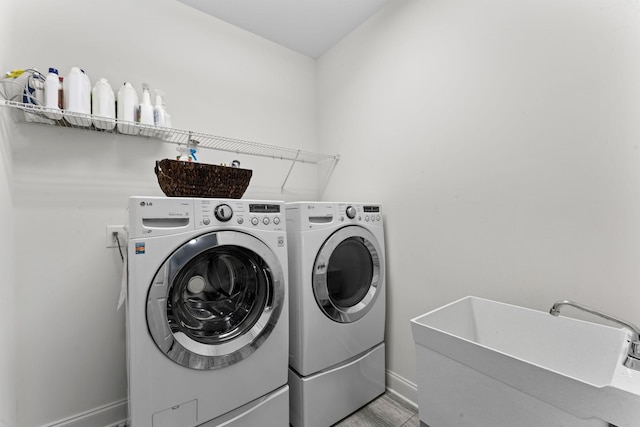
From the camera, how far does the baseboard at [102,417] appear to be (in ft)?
4.43

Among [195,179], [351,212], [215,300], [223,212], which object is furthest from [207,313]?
[351,212]

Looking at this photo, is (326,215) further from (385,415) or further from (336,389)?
(385,415)

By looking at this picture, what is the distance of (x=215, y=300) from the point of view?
126 centimetres

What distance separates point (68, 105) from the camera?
124cm

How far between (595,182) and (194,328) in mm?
1674

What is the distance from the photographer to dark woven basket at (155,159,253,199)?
3.70ft

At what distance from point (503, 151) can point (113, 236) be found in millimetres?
2076

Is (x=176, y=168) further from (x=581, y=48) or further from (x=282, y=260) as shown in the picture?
(x=581, y=48)

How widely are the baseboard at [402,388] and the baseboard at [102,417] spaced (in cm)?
156

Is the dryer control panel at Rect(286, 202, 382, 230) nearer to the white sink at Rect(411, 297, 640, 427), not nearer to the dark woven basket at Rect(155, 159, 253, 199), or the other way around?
the dark woven basket at Rect(155, 159, 253, 199)

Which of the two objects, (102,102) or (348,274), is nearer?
(102,102)

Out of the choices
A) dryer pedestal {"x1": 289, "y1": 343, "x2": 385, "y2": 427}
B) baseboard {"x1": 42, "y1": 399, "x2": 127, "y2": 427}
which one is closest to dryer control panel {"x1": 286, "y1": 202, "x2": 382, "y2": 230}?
dryer pedestal {"x1": 289, "y1": 343, "x2": 385, "y2": 427}

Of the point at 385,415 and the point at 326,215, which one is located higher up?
the point at 326,215

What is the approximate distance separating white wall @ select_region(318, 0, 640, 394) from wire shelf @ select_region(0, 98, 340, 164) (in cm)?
75
